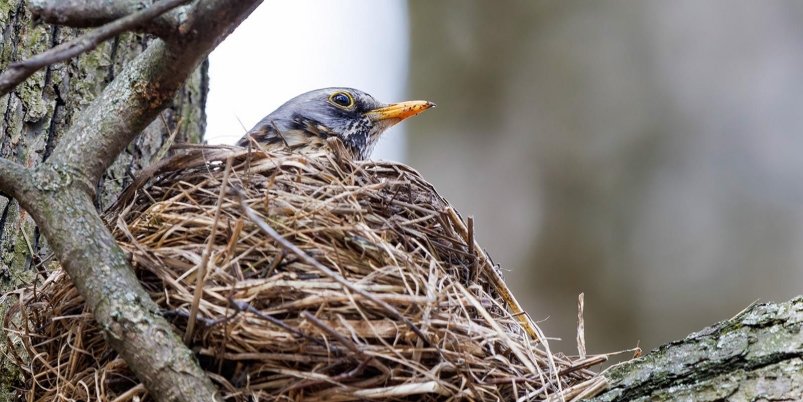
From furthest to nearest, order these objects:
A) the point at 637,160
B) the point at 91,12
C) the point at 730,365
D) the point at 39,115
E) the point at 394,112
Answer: the point at 637,160
the point at 394,112
the point at 39,115
the point at 730,365
the point at 91,12

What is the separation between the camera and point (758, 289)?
4.28 m

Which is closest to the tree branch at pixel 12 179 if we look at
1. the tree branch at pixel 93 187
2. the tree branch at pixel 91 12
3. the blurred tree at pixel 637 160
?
the tree branch at pixel 93 187

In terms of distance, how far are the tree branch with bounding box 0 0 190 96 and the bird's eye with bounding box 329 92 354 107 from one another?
1995mm

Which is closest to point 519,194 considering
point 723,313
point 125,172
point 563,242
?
point 563,242

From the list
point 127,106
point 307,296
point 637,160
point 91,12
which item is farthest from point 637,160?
point 91,12

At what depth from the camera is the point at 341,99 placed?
3910mm

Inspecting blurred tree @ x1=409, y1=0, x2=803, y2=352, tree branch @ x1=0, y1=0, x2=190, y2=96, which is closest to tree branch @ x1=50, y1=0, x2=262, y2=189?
tree branch @ x1=0, y1=0, x2=190, y2=96

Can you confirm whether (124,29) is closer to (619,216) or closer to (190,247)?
(190,247)

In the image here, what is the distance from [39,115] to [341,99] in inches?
50.6

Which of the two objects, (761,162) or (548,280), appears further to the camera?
(548,280)

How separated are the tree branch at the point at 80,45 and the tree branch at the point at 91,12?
8cm

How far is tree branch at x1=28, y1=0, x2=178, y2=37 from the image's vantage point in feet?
6.23

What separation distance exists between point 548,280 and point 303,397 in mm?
2839

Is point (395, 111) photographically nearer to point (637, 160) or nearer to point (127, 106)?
point (637, 160)
